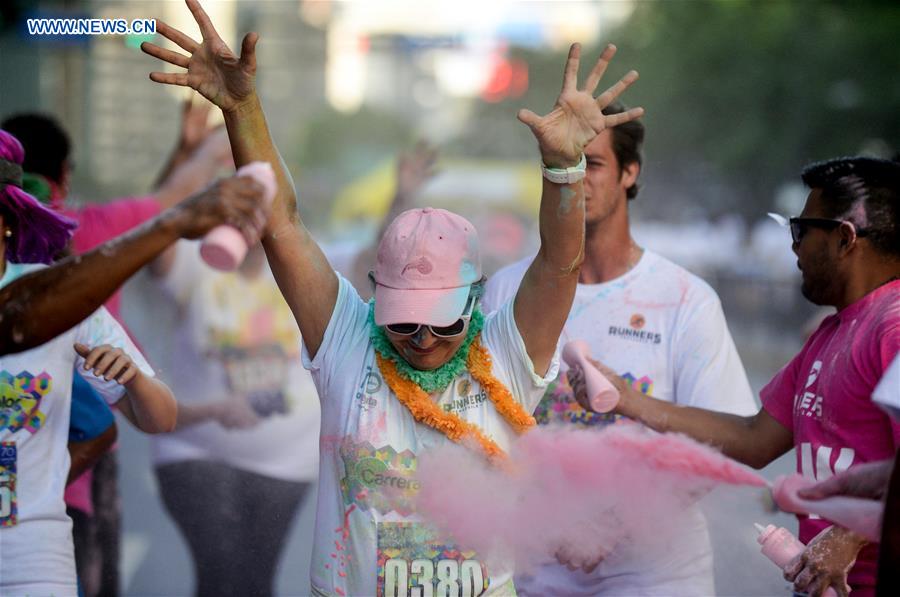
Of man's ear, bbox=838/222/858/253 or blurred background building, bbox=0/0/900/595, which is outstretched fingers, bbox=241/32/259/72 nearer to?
man's ear, bbox=838/222/858/253

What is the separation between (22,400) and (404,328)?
1.18 m

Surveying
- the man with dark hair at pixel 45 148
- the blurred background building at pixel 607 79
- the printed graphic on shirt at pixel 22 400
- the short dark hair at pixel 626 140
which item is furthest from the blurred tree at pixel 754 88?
the printed graphic on shirt at pixel 22 400

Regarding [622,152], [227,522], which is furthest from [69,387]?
[622,152]

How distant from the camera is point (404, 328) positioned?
286 cm

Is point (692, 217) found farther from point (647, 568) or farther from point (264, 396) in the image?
point (647, 568)

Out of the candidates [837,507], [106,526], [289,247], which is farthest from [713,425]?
[106,526]

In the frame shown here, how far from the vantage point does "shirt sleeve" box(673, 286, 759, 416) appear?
3.64 m

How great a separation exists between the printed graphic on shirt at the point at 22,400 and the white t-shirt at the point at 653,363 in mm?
1535

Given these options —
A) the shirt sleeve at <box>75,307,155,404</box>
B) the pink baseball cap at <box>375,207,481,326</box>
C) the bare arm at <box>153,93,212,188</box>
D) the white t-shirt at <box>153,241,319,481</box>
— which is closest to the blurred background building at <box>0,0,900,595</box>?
the bare arm at <box>153,93,212,188</box>

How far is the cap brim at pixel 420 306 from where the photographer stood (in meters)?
2.82

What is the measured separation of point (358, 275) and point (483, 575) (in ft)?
8.87

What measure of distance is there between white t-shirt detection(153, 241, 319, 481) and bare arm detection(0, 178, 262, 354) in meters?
2.48

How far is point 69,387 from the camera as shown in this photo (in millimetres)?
3221

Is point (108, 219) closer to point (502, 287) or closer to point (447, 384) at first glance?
point (502, 287)
